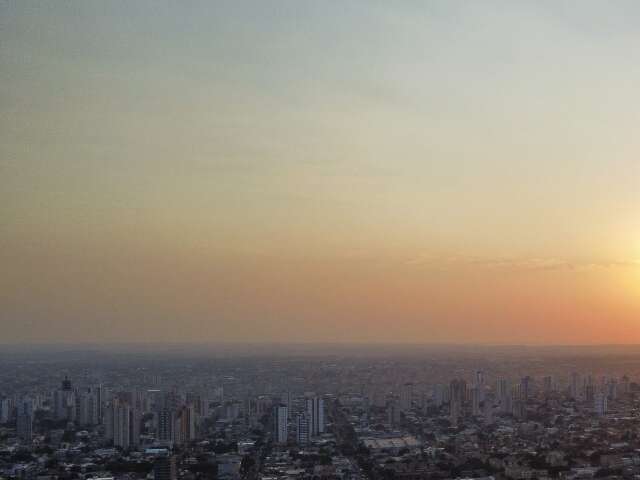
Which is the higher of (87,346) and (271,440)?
(87,346)

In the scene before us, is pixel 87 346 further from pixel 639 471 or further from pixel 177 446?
pixel 639 471

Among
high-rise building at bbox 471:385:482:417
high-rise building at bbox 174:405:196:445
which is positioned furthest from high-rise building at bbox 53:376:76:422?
high-rise building at bbox 471:385:482:417

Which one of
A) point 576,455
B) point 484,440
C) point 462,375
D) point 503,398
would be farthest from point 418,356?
point 576,455

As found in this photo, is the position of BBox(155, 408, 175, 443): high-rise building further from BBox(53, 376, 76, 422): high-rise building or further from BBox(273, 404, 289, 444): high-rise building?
BBox(273, 404, 289, 444): high-rise building

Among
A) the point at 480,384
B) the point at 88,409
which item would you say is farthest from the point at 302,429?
the point at 480,384

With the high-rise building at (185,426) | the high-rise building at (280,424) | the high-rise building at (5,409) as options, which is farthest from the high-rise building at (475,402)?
the high-rise building at (5,409)

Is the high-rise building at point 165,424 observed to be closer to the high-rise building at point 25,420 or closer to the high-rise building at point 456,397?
the high-rise building at point 25,420

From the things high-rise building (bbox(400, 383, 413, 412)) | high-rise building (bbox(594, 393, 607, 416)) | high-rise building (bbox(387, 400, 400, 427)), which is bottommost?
high-rise building (bbox(387, 400, 400, 427))
